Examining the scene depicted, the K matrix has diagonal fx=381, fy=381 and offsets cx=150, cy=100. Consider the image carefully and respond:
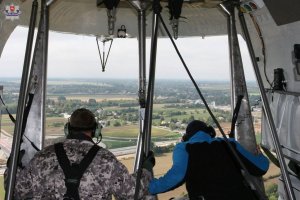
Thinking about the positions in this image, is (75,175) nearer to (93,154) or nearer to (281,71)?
(93,154)

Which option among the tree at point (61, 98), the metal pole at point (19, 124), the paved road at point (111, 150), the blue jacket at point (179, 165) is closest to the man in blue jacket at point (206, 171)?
the blue jacket at point (179, 165)

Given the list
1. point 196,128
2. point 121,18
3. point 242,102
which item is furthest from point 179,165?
point 121,18

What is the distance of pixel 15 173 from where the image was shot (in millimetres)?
2268

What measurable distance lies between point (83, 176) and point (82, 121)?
0.33 m

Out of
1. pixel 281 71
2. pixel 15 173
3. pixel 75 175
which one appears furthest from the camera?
pixel 281 71

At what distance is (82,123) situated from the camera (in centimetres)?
225

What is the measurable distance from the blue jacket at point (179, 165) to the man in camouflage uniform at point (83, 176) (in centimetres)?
17

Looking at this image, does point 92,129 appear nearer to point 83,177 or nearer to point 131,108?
point 83,177

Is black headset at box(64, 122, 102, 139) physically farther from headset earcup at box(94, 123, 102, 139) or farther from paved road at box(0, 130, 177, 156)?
paved road at box(0, 130, 177, 156)

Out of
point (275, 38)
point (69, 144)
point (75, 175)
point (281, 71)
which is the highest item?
point (275, 38)

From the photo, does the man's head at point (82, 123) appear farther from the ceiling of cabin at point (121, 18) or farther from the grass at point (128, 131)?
the ceiling of cabin at point (121, 18)

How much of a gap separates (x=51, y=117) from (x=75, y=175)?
149 cm

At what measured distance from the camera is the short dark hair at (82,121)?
2246 mm

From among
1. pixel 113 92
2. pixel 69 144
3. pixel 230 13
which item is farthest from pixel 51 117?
pixel 230 13
